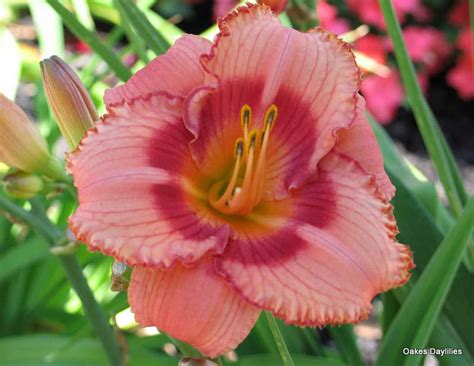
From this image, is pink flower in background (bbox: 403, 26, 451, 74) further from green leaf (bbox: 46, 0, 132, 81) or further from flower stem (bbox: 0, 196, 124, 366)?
flower stem (bbox: 0, 196, 124, 366)

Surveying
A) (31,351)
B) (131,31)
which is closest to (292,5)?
(131,31)

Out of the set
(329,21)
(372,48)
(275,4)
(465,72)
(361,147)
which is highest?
(275,4)

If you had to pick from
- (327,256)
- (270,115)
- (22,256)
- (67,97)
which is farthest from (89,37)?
(22,256)

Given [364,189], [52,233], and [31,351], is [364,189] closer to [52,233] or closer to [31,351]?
[52,233]

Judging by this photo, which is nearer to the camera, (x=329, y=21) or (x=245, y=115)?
(x=245, y=115)

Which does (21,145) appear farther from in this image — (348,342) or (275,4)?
(348,342)

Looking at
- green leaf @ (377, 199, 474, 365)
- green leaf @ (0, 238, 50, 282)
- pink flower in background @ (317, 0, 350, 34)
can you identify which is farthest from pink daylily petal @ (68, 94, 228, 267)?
pink flower in background @ (317, 0, 350, 34)
